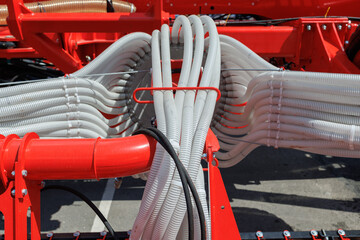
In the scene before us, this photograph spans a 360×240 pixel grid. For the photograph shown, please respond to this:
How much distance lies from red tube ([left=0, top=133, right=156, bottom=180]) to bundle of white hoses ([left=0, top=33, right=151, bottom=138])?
544 mm

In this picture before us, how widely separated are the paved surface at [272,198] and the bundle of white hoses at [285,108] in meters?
0.88

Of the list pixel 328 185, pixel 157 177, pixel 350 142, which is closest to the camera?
pixel 157 177

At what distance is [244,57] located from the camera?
211cm

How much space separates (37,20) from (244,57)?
1465 millimetres

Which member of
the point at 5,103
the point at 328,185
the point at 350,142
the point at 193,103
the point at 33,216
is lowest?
the point at 328,185

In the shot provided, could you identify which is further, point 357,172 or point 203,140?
point 357,172

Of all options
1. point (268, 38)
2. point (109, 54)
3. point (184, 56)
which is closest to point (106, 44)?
point (109, 54)

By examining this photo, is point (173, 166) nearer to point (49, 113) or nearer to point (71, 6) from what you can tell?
point (49, 113)

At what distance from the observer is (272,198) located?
3055mm

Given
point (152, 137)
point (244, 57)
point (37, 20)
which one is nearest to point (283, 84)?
point (244, 57)

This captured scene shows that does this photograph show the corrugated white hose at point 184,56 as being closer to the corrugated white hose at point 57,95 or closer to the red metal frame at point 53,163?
the red metal frame at point 53,163

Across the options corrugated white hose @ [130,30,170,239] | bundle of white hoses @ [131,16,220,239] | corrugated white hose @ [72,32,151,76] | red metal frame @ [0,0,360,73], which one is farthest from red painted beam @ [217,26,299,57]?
corrugated white hose @ [130,30,170,239]

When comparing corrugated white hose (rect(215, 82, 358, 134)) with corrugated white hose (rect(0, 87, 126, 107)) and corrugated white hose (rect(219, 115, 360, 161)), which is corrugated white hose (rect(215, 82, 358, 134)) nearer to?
corrugated white hose (rect(219, 115, 360, 161))

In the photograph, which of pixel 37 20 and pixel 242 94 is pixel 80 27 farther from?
pixel 242 94
